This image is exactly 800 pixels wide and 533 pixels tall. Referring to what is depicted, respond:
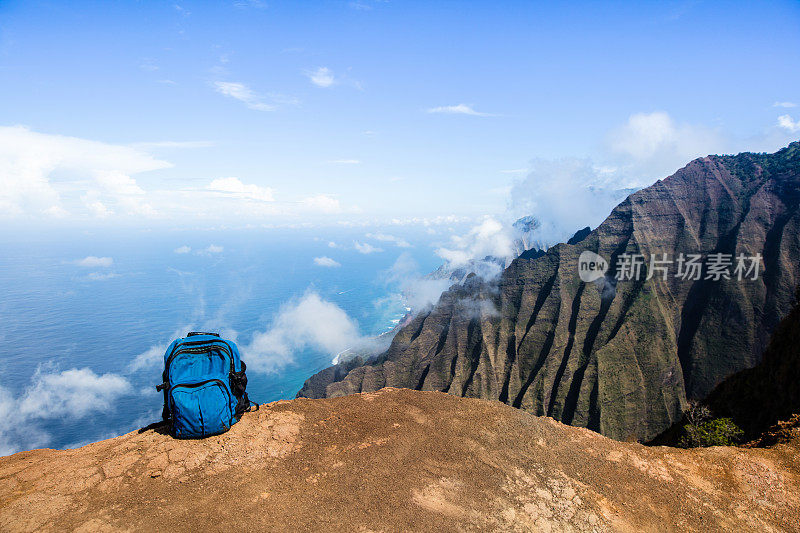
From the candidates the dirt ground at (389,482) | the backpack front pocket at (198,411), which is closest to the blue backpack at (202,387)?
the backpack front pocket at (198,411)

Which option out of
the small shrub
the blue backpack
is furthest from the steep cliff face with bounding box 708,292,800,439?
the blue backpack

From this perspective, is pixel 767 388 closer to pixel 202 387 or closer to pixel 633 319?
pixel 202 387

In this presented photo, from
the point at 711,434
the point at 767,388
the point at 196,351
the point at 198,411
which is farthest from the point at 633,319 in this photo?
the point at 198,411

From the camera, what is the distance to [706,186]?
337 ft

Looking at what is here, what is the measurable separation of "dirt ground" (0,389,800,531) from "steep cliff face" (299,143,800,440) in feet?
257

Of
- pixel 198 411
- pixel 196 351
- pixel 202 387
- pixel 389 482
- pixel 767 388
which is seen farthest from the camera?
pixel 767 388

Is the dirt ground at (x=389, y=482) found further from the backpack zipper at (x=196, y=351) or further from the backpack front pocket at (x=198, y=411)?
the backpack zipper at (x=196, y=351)

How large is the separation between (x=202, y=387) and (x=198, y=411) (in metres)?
0.48

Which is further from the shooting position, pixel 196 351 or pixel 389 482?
pixel 196 351

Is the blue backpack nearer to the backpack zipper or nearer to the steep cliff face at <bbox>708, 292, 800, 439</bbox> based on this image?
the backpack zipper

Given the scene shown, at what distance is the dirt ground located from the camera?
19.3ft

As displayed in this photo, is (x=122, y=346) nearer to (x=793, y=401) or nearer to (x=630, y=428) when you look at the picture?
(x=630, y=428)

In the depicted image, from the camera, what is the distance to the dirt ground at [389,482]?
19.3ft

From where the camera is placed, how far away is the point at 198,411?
736 cm
